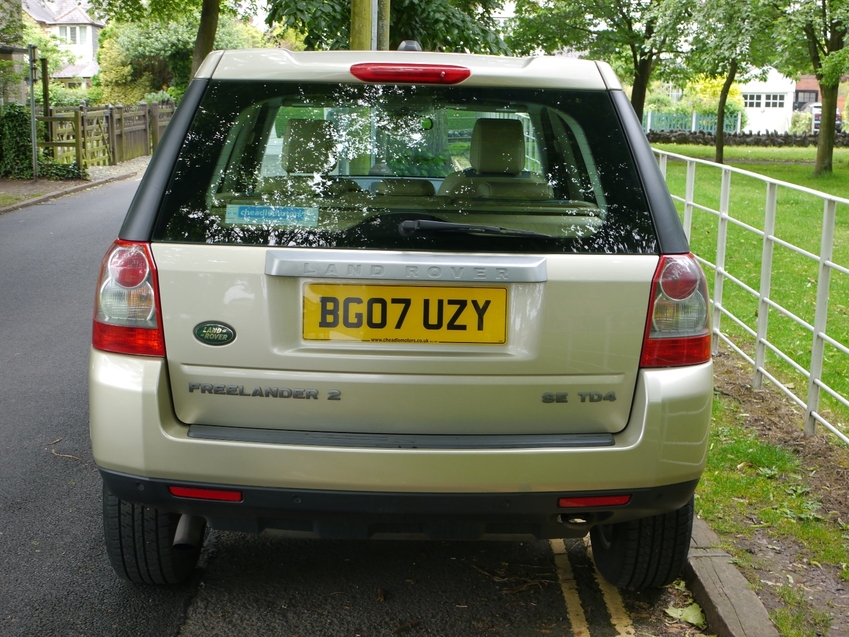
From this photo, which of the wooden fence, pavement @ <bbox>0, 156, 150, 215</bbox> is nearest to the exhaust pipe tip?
pavement @ <bbox>0, 156, 150, 215</bbox>

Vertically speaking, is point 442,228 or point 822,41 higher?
point 822,41

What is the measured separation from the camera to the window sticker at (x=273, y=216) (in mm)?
2867

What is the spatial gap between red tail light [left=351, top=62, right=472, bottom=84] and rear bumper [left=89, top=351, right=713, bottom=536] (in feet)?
3.35

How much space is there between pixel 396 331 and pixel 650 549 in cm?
128

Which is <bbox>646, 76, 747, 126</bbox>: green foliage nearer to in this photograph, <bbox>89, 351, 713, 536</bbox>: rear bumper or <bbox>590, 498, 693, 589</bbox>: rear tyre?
<bbox>590, 498, 693, 589</bbox>: rear tyre

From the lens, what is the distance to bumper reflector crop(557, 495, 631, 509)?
2.93 metres

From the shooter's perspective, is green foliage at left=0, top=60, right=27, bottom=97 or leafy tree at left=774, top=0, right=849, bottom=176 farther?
leafy tree at left=774, top=0, right=849, bottom=176

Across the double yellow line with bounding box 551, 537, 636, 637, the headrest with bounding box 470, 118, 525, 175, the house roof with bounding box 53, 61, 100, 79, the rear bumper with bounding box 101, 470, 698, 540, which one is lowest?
the double yellow line with bounding box 551, 537, 636, 637

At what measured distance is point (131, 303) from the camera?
2.90m

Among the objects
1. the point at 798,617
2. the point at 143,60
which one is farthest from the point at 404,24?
the point at 143,60

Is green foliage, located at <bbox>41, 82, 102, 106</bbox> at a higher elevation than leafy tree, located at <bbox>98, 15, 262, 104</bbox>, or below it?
below

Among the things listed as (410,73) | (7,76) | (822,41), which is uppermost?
(822,41)

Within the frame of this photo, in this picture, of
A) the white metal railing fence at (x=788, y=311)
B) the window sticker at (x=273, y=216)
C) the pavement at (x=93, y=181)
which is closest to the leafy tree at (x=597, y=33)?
the pavement at (x=93, y=181)

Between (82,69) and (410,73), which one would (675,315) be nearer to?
(410,73)
